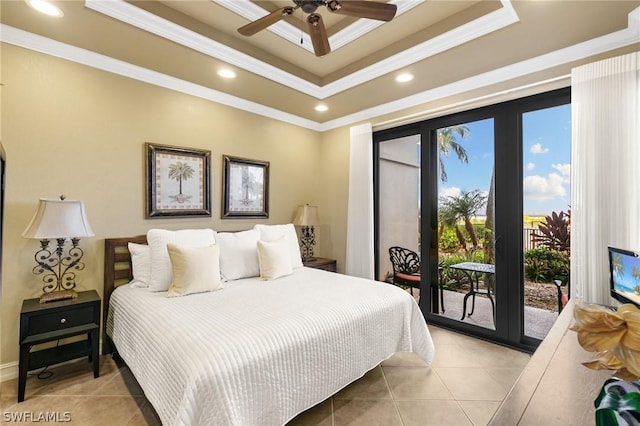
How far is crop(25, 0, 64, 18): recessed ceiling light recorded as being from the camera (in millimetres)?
1915

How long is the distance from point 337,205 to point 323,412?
272 centimetres

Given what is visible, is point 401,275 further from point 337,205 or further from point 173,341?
point 173,341

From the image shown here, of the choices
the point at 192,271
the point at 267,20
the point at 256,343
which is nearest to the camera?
the point at 256,343

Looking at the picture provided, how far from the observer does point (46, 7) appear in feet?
6.44

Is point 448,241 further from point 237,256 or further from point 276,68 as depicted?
point 276,68

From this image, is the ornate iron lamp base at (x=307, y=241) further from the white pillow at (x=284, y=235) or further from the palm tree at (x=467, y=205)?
the palm tree at (x=467, y=205)

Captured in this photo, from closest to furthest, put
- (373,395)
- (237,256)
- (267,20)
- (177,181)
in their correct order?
(267,20), (373,395), (237,256), (177,181)

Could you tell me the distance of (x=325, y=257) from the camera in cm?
436

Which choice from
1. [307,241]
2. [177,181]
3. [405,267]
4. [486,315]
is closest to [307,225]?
[307,241]

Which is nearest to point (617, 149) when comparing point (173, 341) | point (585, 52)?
point (585, 52)

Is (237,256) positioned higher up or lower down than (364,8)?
lower down

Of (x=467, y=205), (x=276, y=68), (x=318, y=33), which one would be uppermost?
(x=276, y=68)

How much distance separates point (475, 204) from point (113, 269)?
11.8 ft

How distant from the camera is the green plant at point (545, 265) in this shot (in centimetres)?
268
